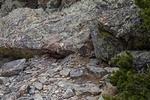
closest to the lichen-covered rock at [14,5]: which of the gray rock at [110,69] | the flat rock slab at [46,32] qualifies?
the flat rock slab at [46,32]

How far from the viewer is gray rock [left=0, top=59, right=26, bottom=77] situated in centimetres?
1083

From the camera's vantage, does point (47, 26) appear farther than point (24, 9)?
No

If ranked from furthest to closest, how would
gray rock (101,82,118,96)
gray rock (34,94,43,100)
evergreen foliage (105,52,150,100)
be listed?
gray rock (34,94,43,100) → gray rock (101,82,118,96) → evergreen foliage (105,52,150,100)

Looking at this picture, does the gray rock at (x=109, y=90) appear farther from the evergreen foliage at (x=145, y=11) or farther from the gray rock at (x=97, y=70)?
the evergreen foliage at (x=145, y=11)

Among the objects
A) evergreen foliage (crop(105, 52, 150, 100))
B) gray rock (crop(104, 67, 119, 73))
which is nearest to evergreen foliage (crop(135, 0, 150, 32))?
evergreen foliage (crop(105, 52, 150, 100))

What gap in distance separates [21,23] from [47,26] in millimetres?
1106

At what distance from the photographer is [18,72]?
35.4 feet

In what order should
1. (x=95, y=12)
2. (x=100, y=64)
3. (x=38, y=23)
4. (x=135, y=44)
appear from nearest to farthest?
(x=135, y=44) < (x=100, y=64) < (x=95, y=12) < (x=38, y=23)

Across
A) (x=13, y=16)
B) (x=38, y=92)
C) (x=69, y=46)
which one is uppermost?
(x=13, y=16)

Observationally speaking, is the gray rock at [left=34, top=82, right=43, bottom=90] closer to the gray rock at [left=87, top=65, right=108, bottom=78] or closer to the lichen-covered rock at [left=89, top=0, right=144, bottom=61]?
the gray rock at [left=87, top=65, right=108, bottom=78]

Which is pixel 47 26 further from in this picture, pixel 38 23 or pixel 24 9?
pixel 24 9

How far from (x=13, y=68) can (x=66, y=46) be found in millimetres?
1612

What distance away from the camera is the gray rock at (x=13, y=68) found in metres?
10.8

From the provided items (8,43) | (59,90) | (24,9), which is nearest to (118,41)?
(59,90)
